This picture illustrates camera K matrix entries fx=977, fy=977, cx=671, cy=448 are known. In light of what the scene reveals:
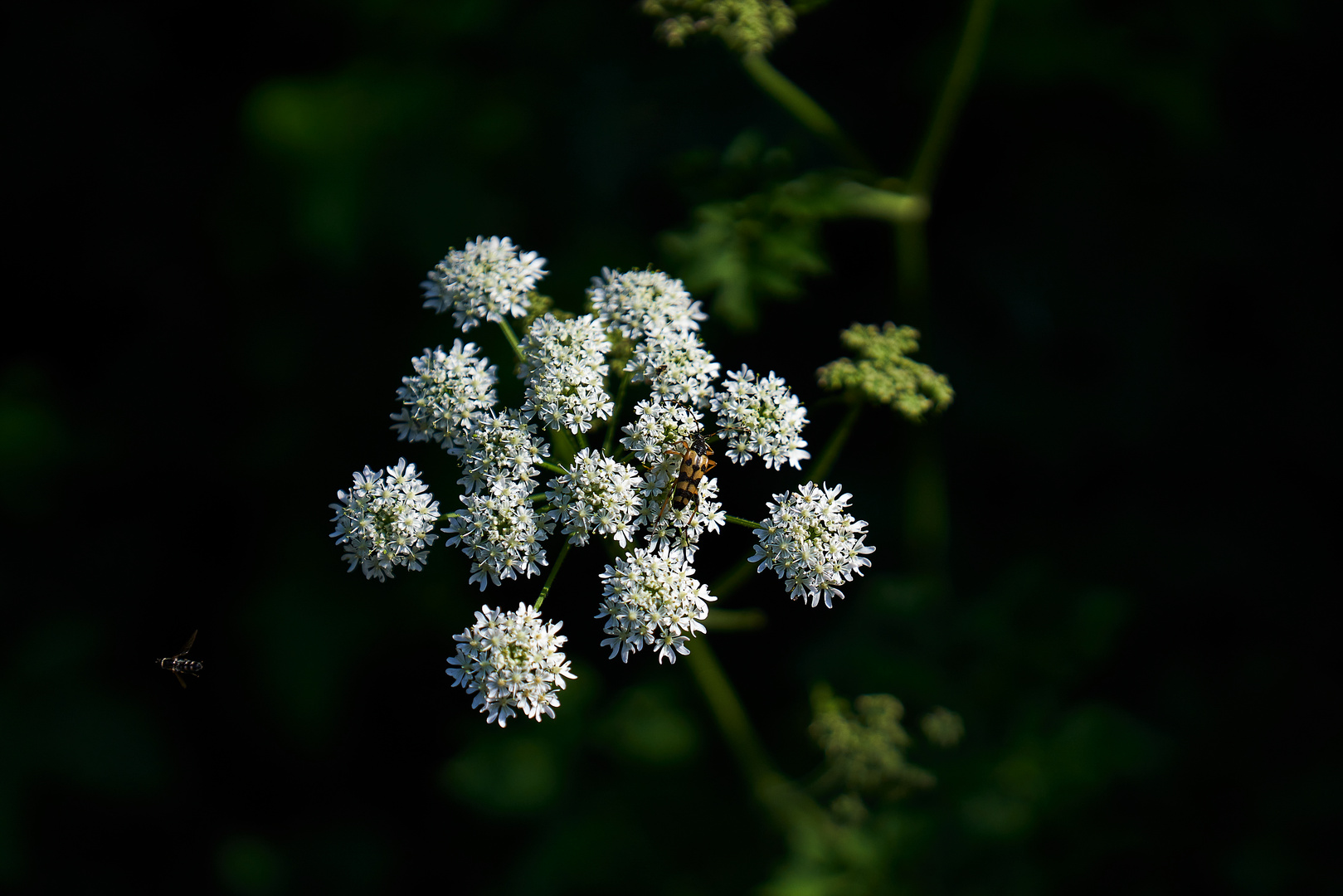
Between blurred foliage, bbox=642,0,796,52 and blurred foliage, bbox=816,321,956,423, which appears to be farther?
blurred foliage, bbox=642,0,796,52

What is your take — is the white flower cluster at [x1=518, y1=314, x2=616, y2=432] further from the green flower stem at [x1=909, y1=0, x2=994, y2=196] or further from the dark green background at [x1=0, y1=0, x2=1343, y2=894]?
the green flower stem at [x1=909, y1=0, x2=994, y2=196]

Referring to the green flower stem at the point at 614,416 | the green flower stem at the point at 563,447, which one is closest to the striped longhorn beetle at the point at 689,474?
the green flower stem at the point at 614,416

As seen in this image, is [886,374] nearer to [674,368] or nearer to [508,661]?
[674,368]

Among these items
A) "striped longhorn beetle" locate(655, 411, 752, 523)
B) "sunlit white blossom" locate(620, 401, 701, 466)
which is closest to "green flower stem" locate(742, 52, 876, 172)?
"sunlit white blossom" locate(620, 401, 701, 466)

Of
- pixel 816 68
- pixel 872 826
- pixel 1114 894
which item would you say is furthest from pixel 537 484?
pixel 1114 894

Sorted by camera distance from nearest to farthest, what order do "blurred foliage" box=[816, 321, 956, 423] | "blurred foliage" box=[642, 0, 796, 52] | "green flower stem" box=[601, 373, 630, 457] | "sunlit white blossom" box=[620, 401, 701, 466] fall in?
"sunlit white blossom" box=[620, 401, 701, 466] < "green flower stem" box=[601, 373, 630, 457] < "blurred foliage" box=[816, 321, 956, 423] < "blurred foliage" box=[642, 0, 796, 52]

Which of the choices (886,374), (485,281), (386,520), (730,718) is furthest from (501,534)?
(730,718)

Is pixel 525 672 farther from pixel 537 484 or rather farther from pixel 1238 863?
pixel 1238 863
